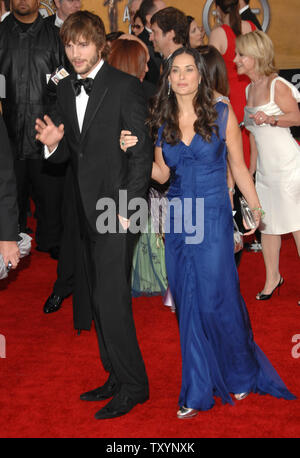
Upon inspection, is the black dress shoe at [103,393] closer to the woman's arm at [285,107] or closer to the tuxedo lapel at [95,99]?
the tuxedo lapel at [95,99]

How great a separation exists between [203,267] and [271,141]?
186 cm

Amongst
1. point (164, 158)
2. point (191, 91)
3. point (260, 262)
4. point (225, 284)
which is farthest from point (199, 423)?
point (260, 262)

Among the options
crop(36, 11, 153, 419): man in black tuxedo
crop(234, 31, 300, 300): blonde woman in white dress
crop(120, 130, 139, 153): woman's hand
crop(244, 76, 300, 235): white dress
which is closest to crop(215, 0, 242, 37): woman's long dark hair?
crop(234, 31, 300, 300): blonde woman in white dress

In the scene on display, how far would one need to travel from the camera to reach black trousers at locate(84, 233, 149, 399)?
10.7 feet

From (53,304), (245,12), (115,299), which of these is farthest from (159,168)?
(245,12)

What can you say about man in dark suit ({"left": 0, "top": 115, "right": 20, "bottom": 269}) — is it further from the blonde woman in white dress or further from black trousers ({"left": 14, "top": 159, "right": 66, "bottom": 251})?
black trousers ({"left": 14, "top": 159, "right": 66, "bottom": 251})

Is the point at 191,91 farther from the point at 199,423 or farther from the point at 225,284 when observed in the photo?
the point at 199,423

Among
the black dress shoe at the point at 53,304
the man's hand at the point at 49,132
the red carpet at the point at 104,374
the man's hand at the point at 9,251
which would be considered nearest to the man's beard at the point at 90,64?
the man's hand at the point at 49,132

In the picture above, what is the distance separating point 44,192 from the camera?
20.1 ft

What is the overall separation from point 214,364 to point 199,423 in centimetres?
30

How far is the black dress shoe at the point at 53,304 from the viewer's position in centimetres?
497

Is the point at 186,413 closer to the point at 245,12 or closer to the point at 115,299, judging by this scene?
the point at 115,299

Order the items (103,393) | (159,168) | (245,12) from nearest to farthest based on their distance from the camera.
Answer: (159,168) < (103,393) < (245,12)

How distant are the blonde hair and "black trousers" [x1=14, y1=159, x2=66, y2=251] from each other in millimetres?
Result: 2010
